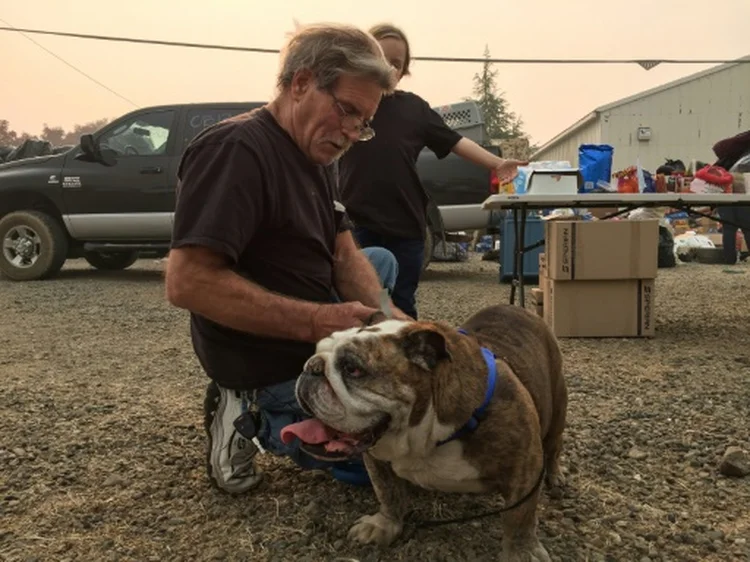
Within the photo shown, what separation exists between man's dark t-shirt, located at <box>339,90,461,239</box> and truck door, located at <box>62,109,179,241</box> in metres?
5.15

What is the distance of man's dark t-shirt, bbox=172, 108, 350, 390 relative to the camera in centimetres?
216

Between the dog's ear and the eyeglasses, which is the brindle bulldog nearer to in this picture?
the dog's ear

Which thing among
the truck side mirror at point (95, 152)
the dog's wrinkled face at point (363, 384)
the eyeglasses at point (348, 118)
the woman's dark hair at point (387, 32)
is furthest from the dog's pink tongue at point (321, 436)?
the truck side mirror at point (95, 152)

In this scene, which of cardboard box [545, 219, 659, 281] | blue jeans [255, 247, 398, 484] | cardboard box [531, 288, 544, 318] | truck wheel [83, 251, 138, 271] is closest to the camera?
blue jeans [255, 247, 398, 484]

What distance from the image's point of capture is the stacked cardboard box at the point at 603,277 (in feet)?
17.3

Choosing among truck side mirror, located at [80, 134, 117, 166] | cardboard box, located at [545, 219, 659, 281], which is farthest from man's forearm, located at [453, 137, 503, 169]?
truck side mirror, located at [80, 134, 117, 166]

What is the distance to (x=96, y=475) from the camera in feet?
9.07

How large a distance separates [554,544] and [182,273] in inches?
54.8

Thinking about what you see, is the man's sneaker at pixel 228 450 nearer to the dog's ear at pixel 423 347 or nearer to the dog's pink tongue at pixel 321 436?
the dog's pink tongue at pixel 321 436

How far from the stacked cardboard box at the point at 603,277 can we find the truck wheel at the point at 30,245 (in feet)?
Result: 20.9

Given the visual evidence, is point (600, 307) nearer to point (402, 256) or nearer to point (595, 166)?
point (595, 166)

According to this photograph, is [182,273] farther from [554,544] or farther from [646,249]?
[646,249]

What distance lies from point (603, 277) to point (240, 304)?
147 inches

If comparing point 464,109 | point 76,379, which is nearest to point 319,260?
point 76,379
